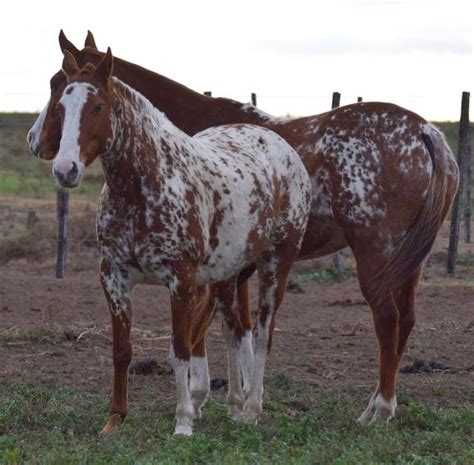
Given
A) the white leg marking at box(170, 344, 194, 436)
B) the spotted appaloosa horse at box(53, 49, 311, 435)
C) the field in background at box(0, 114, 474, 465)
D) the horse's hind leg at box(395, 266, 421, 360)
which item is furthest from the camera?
the horse's hind leg at box(395, 266, 421, 360)

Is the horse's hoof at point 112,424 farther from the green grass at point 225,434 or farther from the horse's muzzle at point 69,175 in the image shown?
the horse's muzzle at point 69,175

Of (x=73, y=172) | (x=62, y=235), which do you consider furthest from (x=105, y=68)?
(x=62, y=235)

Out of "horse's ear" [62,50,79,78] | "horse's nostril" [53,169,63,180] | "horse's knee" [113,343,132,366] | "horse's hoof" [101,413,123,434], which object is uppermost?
"horse's ear" [62,50,79,78]

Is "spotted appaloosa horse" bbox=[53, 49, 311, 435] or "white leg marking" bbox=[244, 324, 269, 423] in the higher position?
"spotted appaloosa horse" bbox=[53, 49, 311, 435]

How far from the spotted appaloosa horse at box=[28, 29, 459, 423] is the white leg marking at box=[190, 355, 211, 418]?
0.35 ft

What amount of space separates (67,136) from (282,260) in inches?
76.9

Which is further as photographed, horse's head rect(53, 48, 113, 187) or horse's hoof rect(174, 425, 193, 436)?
horse's hoof rect(174, 425, 193, 436)

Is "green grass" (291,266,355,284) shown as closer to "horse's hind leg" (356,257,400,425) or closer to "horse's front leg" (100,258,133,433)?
"horse's hind leg" (356,257,400,425)

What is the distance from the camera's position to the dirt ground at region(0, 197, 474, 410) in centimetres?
846

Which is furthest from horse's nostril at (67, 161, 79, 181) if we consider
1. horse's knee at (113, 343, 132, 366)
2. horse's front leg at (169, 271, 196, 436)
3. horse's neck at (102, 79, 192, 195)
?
horse's knee at (113, 343, 132, 366)

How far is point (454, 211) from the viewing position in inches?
562

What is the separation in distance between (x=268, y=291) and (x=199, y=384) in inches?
27.8

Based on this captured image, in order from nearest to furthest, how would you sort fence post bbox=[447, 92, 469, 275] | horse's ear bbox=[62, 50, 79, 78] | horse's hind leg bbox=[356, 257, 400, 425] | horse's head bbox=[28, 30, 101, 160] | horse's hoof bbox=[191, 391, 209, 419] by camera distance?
horse's ear bbox=[62, 50, 79, 78], horse's head bbox=[28, 30, 101, 160], horse's hoof bbox=[191, 391, 209, 419], horse's hind leg bbox=[356, 257, 400, 425], fence post bbox=[447, 92, 469, 275]

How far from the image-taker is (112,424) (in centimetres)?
658
